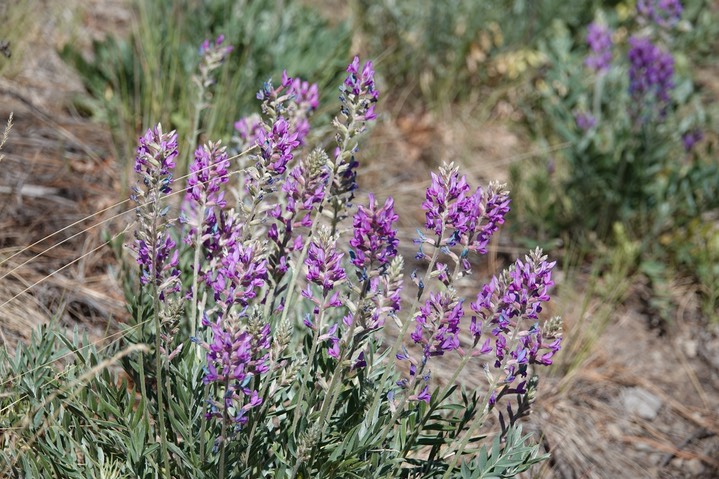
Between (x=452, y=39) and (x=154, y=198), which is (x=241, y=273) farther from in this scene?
(x=452, y=39)

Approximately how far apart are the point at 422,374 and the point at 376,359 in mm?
396

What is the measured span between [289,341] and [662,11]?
3.64m

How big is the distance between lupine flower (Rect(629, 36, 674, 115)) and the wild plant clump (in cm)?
274

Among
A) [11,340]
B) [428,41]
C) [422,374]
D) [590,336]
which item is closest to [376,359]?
[422,374]

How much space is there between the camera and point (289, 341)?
1994 millimetres

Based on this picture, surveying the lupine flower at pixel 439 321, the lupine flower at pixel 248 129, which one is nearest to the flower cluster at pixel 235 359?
the lupine flower at pixel 439 321

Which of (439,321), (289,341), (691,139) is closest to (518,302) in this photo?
(439,321)

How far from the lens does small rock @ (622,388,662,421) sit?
3.93 metres

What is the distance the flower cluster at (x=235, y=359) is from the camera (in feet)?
5.90

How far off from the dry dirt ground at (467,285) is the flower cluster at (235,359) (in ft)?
4.08

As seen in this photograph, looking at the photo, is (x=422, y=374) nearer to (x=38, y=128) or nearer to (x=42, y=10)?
(x=38, y=128)

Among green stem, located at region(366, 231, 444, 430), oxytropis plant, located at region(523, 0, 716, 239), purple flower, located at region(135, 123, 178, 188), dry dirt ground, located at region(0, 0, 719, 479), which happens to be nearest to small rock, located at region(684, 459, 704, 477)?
dry dirt ground, located at region(0, 0, 719, 479)

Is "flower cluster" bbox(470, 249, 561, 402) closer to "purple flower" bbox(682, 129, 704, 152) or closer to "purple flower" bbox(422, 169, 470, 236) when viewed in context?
"purple flower" bbox(422, 169, 470, 236)

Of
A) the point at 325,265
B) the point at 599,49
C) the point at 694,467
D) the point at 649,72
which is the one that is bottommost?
the point at 694,467
